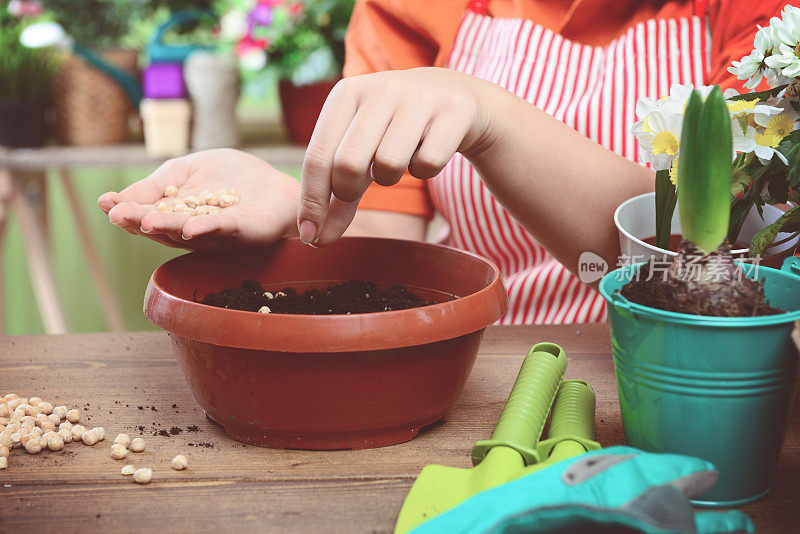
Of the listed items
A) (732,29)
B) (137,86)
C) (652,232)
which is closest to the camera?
(652,232)

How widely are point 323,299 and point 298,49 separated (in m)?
1.60

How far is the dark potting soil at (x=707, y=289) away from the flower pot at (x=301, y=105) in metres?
1.66

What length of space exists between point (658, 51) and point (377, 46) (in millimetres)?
444

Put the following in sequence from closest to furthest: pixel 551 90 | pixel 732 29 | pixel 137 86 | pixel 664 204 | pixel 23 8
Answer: pixel 664 204 → pixel 732 29 → pixel 551 90 → pixel 137 86 → pixel 23 8

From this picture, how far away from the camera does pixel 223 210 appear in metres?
0.78

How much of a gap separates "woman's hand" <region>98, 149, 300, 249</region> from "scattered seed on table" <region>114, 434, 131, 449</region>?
0.61 feet

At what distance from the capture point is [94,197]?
3.20 m

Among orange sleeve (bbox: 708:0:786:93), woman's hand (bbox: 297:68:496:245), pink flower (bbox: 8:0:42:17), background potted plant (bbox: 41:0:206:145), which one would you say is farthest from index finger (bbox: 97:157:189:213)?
pink flower (bbox: 8:0:42:17)

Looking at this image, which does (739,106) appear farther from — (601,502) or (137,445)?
(137,445)

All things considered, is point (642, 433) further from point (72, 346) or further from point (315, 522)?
point (72, 346)

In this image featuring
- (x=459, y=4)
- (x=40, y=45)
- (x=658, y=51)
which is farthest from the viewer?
(x=40, y=45)

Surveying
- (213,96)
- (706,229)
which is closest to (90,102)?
(213,96)

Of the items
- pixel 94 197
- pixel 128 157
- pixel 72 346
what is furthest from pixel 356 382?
pixel 94 197

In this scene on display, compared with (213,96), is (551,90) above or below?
above
